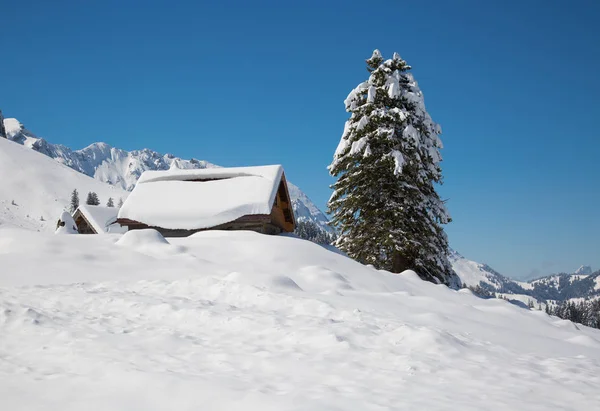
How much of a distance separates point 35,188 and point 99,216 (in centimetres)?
5925

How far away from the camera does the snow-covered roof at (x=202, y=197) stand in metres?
21.1

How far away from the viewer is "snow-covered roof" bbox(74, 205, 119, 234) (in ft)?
116

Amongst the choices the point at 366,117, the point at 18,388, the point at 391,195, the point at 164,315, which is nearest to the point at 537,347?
the point at 164,315

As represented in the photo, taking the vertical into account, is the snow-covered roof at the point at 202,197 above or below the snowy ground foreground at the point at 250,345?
above

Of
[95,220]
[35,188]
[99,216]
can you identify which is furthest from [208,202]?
[35,188]

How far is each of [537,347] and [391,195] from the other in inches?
458

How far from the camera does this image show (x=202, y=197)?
22.6 metres

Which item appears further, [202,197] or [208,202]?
[202,197]

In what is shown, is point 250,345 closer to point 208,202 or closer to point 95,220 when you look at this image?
point 208,202

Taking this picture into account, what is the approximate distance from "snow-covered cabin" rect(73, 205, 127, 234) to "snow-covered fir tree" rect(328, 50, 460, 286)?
24.6 metres

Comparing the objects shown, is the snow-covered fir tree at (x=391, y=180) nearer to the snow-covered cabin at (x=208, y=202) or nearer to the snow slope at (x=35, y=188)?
the snow-covered cabin at (x=208, y=202)

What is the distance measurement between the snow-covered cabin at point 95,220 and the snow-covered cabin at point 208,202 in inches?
513

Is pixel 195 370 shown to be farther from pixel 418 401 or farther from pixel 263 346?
pixel 418 401

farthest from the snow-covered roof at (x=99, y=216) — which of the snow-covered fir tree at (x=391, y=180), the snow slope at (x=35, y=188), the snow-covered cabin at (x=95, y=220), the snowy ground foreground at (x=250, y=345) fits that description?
the snowy ground foreground at (x=250, y=345)
